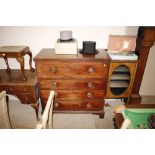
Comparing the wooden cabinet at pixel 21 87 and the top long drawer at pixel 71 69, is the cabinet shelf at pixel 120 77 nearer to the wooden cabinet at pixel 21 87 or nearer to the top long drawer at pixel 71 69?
the top long drawer at pixel 71 69

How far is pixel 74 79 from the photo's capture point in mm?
2334

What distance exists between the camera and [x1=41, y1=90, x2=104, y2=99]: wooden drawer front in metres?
2.47

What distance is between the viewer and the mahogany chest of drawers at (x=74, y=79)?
2180 millimetres

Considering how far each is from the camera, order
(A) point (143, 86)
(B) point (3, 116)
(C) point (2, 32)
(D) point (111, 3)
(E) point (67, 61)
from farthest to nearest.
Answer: (A) point (143, 86) < (C) point (2, 32) < (E) point (67, 61) < (B) point (3, 116) < (D) point (111, 3)

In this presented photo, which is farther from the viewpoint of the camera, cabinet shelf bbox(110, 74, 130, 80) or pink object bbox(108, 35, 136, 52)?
cabinet shelf bbox(110, 74, 130, 80)

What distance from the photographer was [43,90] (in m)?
2.44

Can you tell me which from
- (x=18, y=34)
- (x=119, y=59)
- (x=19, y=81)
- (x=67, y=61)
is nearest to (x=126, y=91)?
(x=119, y=59)

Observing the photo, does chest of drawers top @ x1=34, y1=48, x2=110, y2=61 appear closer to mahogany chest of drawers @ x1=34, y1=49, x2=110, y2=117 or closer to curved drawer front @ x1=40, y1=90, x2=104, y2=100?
mahogany chest of drawers @ x1=34, y1=49, x2=110, y2=117

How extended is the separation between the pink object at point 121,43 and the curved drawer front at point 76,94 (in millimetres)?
813

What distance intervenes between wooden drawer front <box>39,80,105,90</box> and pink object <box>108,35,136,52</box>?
0.68m

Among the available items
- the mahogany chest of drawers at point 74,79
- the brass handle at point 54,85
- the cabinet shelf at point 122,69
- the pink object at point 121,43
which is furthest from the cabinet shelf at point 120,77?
the brass handle at point 54,85

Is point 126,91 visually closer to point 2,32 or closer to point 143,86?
point 143,86

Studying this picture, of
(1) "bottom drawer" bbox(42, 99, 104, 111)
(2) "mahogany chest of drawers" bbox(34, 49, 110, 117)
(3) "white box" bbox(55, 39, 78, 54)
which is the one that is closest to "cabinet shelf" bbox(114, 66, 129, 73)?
(2) "mahogany chest of drawers" bbox(34, 49, 110, 117)

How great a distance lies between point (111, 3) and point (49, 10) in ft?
0.60
